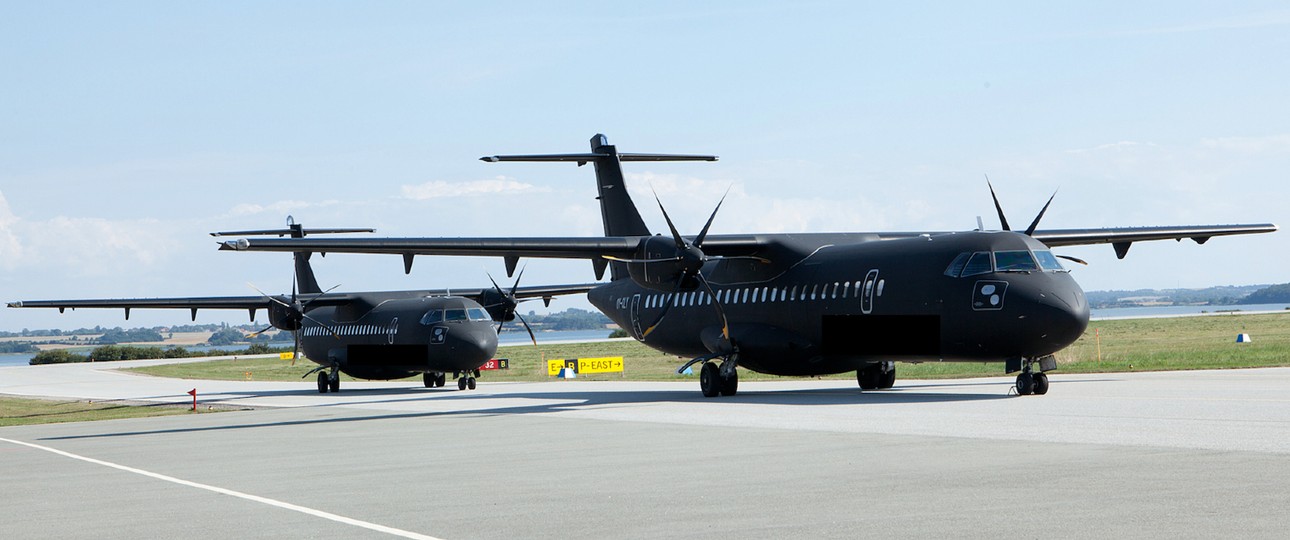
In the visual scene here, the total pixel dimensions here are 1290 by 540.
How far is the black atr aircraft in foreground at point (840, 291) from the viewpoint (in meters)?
22.1

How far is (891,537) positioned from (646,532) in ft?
5.50

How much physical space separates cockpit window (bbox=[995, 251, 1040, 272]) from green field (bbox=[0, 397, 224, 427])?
18896 millimetres

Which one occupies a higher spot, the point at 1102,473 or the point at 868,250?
the point at 868,250

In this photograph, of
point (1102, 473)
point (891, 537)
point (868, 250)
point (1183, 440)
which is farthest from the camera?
point (868, 250)

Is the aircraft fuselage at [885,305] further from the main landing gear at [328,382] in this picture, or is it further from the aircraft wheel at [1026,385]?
the main landing gear at [328,382]

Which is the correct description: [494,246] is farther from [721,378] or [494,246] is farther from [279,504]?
[279,504]

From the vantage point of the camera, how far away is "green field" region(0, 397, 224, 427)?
30.6 metres

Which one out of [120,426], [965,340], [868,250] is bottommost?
[120,426]

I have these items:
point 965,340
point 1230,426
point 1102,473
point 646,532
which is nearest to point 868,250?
point 965,340

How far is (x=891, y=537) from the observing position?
26.6 feet

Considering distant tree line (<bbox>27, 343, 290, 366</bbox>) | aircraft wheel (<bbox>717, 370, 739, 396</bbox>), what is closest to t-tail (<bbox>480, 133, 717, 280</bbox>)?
aircraft wheel (<bbox>717, 370, 739, 396</bbox>)

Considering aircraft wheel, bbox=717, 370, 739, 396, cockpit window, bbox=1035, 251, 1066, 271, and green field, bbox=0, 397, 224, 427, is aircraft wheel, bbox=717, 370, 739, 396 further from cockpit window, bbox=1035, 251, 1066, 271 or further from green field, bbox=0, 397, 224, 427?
green field, bbox=0, 397, 224, 427

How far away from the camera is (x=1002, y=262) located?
2233 centimetres

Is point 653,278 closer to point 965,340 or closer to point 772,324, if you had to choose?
point 772,324
